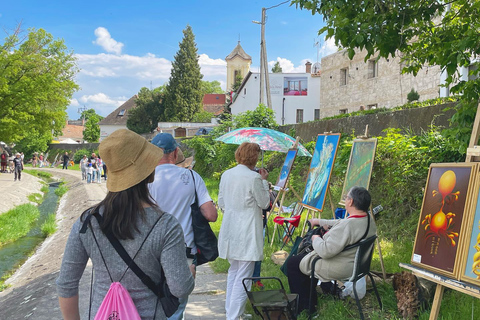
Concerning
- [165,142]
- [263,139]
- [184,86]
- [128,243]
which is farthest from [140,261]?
[184,86]

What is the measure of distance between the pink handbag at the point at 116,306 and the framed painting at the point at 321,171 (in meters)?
4.23

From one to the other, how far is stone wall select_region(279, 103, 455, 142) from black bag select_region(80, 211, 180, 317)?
658 centimetres

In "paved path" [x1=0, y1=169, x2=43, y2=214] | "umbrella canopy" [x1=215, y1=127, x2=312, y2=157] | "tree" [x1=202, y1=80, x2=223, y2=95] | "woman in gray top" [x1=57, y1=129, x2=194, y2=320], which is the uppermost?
"tree" [x1=202, y1=80, x2=223, y2=95]

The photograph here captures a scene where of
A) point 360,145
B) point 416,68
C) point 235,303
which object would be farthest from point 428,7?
point 235,303

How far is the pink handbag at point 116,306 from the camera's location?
1.81 metres

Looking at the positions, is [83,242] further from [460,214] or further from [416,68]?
[416,68]

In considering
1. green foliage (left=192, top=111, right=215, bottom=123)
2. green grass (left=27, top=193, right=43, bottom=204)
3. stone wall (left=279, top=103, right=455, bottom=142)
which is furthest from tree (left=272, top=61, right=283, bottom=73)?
stone wall (left=279, top=103, right=455, bottom=142)

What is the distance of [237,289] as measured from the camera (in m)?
4.10

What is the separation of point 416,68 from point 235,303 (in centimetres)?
364

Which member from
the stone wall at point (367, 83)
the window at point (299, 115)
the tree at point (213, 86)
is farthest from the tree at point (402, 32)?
the tree at point (213, 86)

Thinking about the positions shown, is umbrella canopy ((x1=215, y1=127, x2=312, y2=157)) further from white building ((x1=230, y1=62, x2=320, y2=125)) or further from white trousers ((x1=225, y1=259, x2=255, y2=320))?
white building ((x1=230, y1=62, x2=320, y2=125))

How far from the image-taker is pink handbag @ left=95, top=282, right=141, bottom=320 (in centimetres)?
181

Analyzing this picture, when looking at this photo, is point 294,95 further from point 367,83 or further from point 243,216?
point 243,216

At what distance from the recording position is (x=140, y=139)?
79.0 inches
